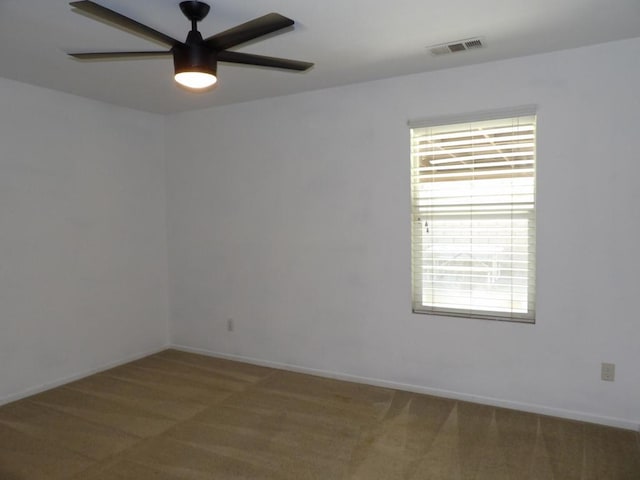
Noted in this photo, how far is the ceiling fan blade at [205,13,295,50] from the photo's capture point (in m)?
1.87

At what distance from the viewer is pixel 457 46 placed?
2.92m

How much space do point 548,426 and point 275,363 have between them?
240 cm

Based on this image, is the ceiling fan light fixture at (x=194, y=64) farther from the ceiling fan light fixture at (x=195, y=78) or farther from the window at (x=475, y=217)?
the window at (x=475, y=217)

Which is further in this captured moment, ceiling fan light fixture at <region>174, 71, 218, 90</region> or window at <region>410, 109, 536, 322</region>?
window at <region>410, 109, 536, 322</region>

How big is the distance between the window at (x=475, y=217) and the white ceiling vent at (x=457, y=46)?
57cm

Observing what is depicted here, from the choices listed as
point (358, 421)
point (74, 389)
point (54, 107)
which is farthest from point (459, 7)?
point (74, 389)

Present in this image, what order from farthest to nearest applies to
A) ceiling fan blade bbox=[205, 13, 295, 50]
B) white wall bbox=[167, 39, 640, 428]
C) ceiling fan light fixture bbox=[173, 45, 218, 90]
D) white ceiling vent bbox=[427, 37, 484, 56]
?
white wall bbox=[167, 39, 640, 428] < white ceiling vent bbox=[427, 37, 484, 56] < ceiling fan light fixture bbox=[173, 45, 218, 90] < ceiling fan blade bbox=[205, 13, 295, 50]

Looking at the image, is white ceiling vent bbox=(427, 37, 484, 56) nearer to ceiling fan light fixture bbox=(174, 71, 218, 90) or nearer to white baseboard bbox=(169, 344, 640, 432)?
ceiling fan light fixture bbox=(174, 71, 218, 90)

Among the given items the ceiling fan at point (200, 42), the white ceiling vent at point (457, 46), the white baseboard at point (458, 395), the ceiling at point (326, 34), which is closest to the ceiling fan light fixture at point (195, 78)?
the ceiling fan at point (200, 42)

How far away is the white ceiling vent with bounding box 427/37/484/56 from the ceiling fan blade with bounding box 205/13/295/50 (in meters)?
1.35

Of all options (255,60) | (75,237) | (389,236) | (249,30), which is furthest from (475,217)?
(75,237)

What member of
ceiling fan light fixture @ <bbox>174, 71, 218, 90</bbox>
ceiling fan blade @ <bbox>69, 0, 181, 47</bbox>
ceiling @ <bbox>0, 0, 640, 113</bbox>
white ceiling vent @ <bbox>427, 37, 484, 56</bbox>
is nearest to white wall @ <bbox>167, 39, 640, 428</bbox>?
ceiling @ <bbox>0, 0, 640, 113</bbox>

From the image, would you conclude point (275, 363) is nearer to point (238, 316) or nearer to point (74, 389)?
point (238, 316)

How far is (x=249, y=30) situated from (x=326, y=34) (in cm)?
87
